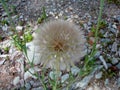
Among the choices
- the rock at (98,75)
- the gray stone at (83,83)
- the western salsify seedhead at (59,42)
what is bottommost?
the gray stone at (83,83)

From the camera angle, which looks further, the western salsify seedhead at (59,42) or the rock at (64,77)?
the rock at (64,77)

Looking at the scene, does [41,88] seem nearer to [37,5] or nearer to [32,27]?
[32,27]

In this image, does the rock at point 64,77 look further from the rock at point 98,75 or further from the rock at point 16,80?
the rock at point 16,80

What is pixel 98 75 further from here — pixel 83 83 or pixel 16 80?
pixel 16 80

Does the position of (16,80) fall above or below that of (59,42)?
below

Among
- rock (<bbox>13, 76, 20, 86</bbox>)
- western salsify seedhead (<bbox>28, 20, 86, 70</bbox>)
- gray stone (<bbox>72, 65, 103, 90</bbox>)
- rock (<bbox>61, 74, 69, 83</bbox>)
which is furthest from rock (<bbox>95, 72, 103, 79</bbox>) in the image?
western salsify seedhead (<bbox>28, 20, 86, 70</bbox>)

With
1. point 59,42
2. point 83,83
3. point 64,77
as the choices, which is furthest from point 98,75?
point 59,42

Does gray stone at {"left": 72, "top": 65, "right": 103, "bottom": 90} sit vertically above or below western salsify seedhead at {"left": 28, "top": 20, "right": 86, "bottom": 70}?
below

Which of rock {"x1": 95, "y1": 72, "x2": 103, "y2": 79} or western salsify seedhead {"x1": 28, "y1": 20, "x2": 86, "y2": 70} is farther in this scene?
rock {"x1": 95, "y1": 72, "x2": 103, "y2": 79}

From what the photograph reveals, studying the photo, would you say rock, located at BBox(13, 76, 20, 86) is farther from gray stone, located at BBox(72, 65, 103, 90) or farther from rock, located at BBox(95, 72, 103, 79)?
Result: rock, located at BBox(95, 72, 103, 79)

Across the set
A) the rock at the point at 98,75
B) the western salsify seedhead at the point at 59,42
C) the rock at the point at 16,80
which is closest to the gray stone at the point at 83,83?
the rock at the point at 98,75

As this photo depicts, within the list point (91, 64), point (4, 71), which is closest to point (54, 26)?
point (91, 64)

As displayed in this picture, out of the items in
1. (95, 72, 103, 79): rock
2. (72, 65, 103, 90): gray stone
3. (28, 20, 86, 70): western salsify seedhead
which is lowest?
(72, 65, 103, 90): gray stone
